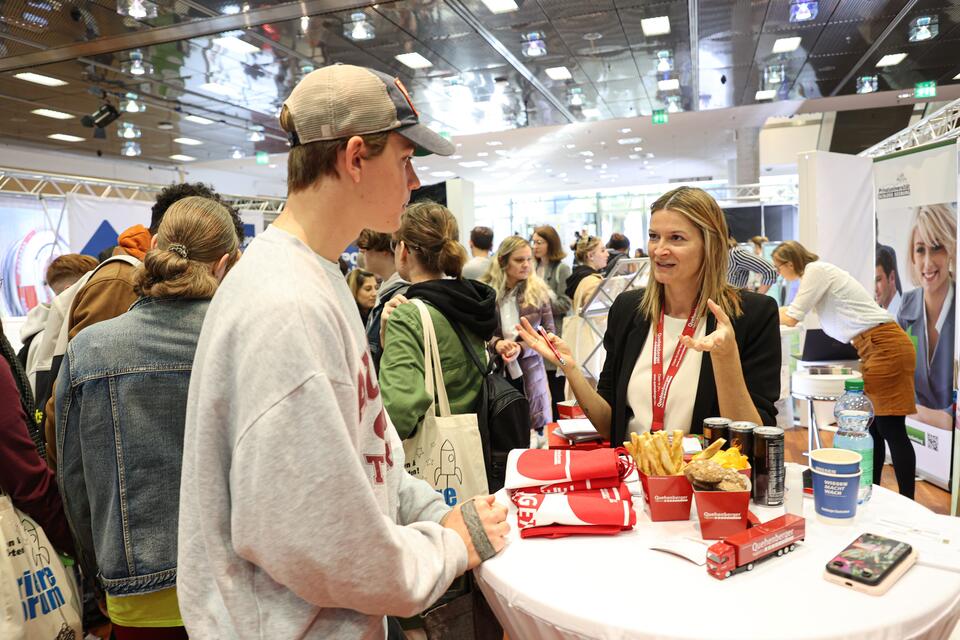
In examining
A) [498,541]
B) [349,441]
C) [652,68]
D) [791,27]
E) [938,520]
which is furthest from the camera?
[652,68]

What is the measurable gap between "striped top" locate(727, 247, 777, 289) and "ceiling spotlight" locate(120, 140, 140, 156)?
1152cm

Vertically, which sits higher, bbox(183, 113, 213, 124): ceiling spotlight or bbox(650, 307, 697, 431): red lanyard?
bbox(183, 113, 213, 124): ceiling spotlight

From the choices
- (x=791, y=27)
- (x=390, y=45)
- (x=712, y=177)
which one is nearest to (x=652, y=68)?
(x=791, y=27)

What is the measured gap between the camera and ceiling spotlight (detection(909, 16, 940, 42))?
24.7ft

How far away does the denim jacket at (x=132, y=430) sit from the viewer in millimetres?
1515

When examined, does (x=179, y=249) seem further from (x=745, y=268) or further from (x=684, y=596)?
(x=745, y=268)

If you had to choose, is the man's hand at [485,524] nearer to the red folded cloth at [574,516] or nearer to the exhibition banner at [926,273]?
the red folded cloth at [574,516]

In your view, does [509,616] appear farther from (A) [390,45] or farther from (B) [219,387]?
(A) [390,45]

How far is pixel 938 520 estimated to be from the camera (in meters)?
1.43

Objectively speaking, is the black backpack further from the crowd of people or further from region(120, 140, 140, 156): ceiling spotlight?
region(120, 140, 140, 156): ceiling spotlight

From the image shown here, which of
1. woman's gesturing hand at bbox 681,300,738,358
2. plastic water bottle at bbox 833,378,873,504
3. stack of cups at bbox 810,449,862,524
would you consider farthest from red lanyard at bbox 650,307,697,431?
stack of cups at bbox 810,449,862,524

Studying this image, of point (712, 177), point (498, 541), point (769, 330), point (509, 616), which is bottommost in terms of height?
point (509, 616)

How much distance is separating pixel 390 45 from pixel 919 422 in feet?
21.4

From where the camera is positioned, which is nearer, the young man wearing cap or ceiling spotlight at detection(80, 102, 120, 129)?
the young man wearing cap
